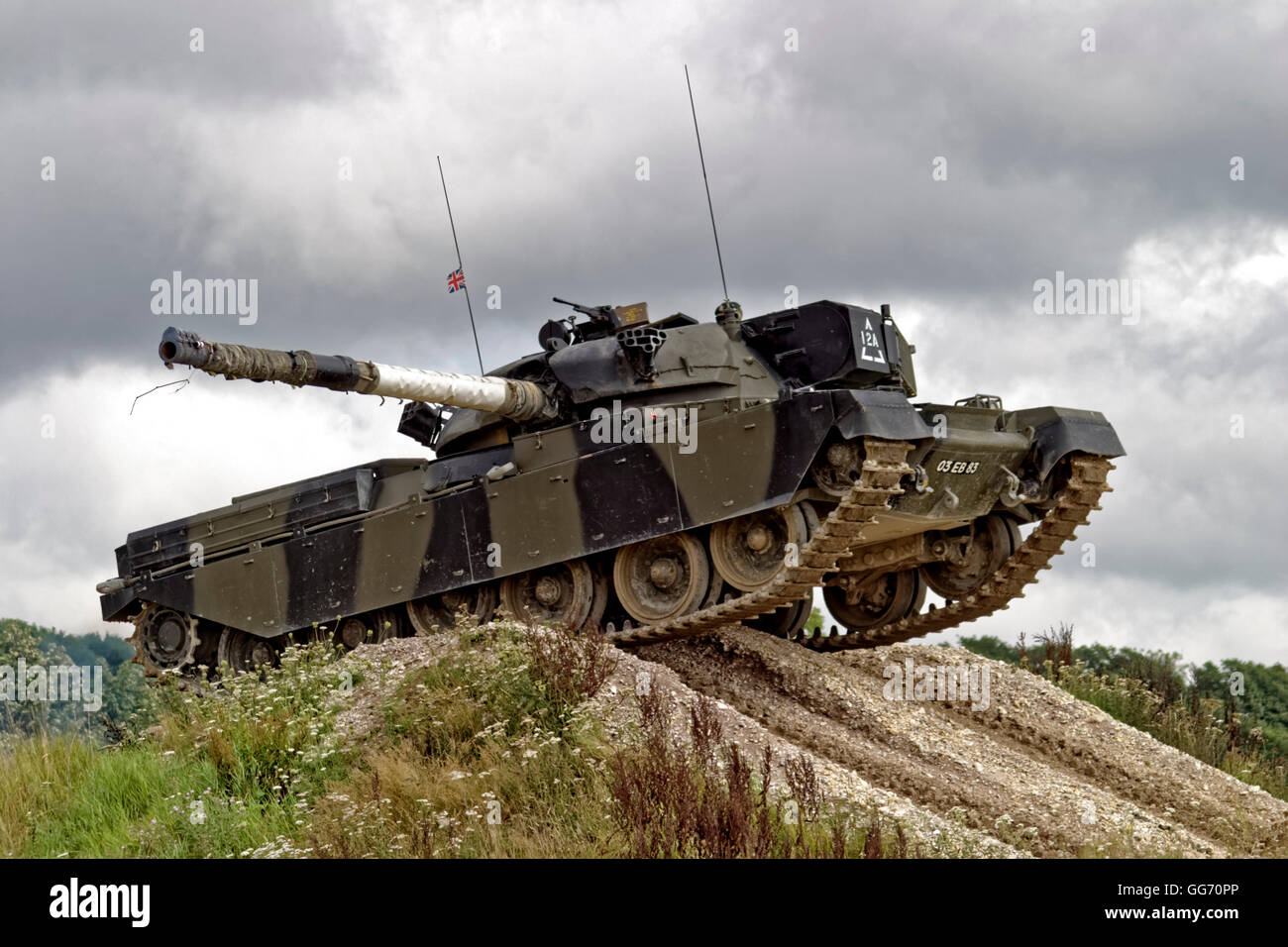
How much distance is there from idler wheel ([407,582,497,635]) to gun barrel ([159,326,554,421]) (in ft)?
6.17

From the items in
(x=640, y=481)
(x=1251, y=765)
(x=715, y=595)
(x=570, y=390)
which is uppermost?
(x=570, y=390)

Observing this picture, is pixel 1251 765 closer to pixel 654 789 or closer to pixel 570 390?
pixel 570 390

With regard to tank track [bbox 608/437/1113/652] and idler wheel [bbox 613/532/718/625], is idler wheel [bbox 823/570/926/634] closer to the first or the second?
tank track [bbox 608/437/1113/652]

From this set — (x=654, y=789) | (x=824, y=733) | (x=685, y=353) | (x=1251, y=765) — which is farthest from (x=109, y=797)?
(x=1251, y=765)

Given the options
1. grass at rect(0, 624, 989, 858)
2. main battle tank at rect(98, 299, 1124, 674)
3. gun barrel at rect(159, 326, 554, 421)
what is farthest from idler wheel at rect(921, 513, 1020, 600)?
grass at rect(0, 624, 989, 858)

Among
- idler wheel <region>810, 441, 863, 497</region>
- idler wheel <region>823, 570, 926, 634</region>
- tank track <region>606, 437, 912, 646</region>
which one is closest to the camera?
tank track <region>606, 437, 912, 646</region>

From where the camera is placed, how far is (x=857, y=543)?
14.8m

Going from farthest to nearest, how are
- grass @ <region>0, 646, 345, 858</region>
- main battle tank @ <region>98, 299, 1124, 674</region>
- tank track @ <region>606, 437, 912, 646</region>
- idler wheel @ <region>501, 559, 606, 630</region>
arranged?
idler wheel @ <region>501, 559, 606, 630</region>, main battle tank @ <region>98, 299, 1124, 674</region>, tank track @ <region>606, 437, 912, 646</region>, grass @ <region>0, 646, 345, 858</region>

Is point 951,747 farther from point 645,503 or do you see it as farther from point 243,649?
point 243,649

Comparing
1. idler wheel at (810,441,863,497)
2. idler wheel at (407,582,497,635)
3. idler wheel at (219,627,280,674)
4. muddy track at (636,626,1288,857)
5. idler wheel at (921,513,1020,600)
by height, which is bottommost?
muddy track at (636,626,1288,857)

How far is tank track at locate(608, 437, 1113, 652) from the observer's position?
13508 millimetres

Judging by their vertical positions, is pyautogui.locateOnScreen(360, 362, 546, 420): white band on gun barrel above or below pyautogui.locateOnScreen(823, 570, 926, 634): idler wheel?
above

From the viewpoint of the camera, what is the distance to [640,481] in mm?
14680
